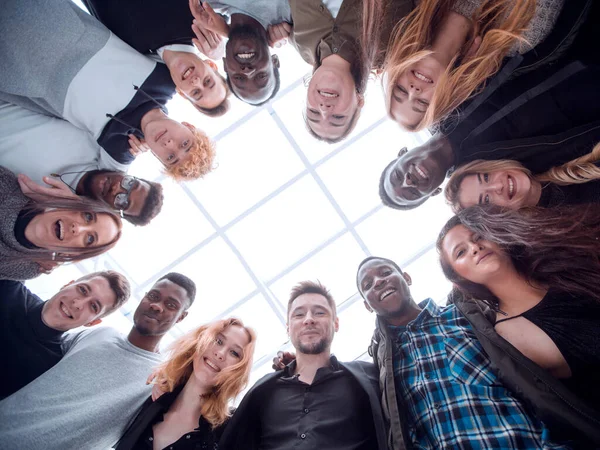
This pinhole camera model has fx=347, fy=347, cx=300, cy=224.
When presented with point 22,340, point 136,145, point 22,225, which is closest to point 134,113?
point 136,145

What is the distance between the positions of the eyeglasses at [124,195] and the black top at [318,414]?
1.99 m

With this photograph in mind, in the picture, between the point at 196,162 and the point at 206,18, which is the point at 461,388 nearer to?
the point at 196,162

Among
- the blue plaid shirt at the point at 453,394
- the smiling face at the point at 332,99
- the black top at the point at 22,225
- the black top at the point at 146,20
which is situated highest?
the black top at the point at 146,20

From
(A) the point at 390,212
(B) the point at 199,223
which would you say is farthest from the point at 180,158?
(A) the point at 390,212

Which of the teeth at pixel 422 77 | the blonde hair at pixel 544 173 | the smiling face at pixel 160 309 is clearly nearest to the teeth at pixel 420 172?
the blonde hair at pixel 544 173

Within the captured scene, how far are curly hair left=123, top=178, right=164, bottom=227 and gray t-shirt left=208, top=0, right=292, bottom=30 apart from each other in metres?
1.69

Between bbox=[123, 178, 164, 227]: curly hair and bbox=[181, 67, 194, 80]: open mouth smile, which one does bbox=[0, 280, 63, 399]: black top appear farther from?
bbox=[181, 67, 194, 80]: open mouth smile

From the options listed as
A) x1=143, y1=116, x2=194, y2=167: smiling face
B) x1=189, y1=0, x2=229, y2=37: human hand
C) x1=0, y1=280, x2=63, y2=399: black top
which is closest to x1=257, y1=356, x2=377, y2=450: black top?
x1=0, y1=280, x2=63, y2=399: black top

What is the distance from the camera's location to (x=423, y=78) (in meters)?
2.38

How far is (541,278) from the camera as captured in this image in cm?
212

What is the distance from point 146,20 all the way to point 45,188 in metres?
1.57

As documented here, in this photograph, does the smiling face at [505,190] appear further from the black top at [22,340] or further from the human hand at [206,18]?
the black top at [22,340]

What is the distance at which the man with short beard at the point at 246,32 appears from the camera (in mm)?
2732

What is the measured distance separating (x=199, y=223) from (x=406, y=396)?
3470mm
